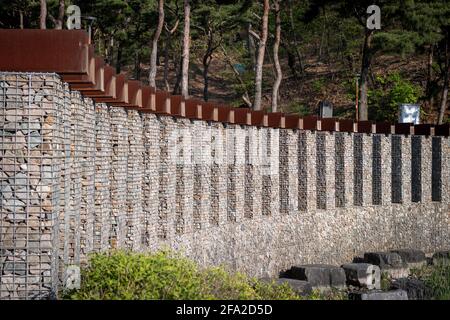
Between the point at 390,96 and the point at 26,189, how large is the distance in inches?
1930

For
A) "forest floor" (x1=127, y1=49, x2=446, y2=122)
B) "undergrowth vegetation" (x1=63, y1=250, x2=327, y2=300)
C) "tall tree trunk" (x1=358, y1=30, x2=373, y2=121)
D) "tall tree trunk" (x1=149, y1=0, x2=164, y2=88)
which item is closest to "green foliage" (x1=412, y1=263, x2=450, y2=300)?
"undergrowth vegetation" (x1=63, y1=250, x2=327, y2=300)

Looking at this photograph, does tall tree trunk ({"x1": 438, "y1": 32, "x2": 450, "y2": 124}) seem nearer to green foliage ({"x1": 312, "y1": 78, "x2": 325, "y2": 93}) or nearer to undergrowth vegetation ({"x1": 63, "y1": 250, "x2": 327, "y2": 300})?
green foliage ({"x1": 312, "y1": 78, "x2": 325, "y2": 93})

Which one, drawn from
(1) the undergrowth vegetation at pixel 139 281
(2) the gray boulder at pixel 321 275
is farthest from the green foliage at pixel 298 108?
(1) the undergrowth vegetation at pixel 139 281

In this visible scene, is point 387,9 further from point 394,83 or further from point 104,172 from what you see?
point 104,172

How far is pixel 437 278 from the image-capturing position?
27.5 m

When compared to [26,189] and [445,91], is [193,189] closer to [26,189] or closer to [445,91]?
[26,189]

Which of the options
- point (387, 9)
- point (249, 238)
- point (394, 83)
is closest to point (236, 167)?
point (249, 238)

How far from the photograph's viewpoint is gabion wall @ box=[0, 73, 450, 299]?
12719 millimetres

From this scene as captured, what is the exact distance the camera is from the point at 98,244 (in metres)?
16.6

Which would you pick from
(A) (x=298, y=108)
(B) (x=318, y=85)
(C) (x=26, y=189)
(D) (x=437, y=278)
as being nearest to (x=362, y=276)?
(D) (x=437, y=278)

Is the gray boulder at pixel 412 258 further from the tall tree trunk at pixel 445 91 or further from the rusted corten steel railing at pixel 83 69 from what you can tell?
the tall tree trunk at pixel 445 91

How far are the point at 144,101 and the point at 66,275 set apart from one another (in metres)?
6.20

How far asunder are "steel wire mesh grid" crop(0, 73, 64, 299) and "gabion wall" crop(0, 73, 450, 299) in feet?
0.04

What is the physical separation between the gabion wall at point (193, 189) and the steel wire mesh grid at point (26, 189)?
0.01 meters
